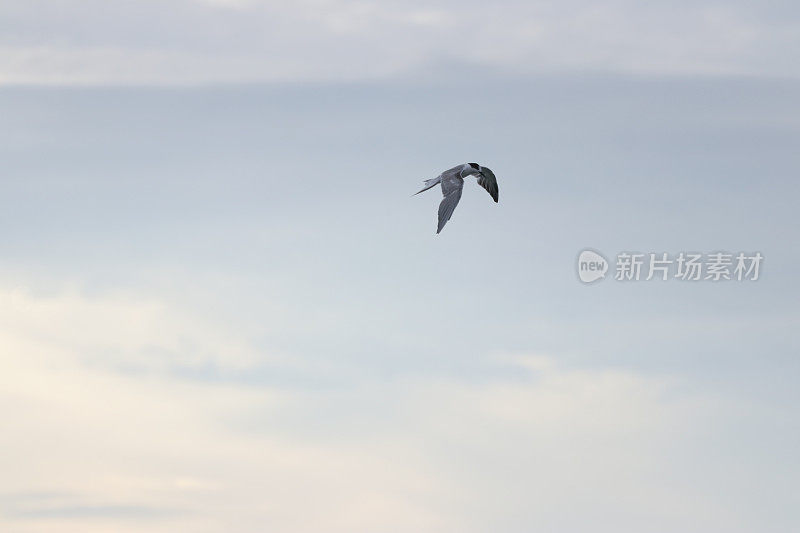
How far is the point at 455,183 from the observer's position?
54.8 meters

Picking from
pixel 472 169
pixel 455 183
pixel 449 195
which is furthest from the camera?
pixel 472 169

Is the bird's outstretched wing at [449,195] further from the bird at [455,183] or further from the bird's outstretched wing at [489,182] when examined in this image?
the bird's outstretched wing at [489,182]

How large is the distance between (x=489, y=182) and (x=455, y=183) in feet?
22.2

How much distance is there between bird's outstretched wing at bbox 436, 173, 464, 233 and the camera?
50.2 m

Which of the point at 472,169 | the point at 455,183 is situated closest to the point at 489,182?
the point at 472,169

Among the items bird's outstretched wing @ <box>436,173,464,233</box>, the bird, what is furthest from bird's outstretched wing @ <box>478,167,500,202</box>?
bird's outstretched wing @ <box>436,173,464,233</box>

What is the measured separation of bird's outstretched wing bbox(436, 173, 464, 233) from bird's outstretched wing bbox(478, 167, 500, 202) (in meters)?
5.05

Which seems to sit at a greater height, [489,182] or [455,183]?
[489,182]

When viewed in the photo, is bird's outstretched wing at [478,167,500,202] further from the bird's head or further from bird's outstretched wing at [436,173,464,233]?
bird's outstretched wing at [436,173,464,233]

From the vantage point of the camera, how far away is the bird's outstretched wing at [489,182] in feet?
200

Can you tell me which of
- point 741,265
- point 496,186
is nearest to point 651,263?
point 741,265

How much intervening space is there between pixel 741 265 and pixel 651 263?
19.8 ft

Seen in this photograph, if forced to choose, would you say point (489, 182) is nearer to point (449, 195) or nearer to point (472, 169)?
point (472, 169)

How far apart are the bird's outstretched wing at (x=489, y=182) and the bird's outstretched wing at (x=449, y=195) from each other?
5.05m
